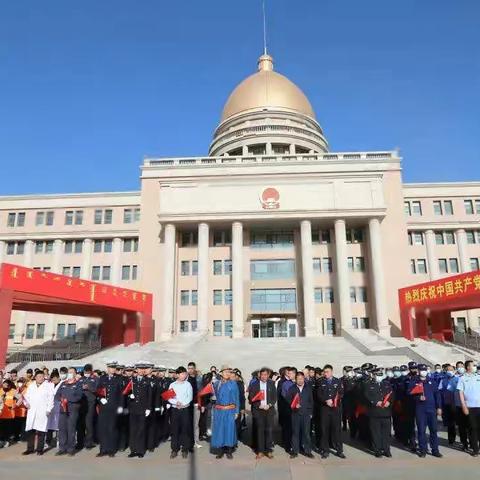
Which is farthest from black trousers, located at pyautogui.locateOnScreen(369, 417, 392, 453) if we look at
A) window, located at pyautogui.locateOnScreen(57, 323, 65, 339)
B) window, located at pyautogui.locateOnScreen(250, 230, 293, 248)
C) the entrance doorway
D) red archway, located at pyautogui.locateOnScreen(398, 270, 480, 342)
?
window, located at pyautogui.locateOnScreen(57, 323, 65, 339)

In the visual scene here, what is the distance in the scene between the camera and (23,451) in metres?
9.63

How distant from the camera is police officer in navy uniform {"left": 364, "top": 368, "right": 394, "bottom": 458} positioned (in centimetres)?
889

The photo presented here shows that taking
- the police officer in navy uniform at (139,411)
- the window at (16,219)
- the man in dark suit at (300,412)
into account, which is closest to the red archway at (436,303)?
the man in dark suit at (300,412)

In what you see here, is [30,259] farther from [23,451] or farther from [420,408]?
[420,408]

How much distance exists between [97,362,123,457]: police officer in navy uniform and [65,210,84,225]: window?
38.0m

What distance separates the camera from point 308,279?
37.2 m

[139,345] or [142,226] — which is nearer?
[139,345]

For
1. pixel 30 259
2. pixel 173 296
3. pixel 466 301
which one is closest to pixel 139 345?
pixel 173 296

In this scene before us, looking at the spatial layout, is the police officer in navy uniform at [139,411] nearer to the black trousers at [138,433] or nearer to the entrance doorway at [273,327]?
the black trousers at [138,433]

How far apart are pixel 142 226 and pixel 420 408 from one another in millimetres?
34212

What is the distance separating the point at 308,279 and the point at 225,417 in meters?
28.9

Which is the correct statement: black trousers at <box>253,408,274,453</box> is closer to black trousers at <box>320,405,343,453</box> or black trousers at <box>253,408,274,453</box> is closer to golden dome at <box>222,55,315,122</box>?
black trousers at <box>320,405,343,453</box>

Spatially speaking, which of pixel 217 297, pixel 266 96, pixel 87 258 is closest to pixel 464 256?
pixel 217 297

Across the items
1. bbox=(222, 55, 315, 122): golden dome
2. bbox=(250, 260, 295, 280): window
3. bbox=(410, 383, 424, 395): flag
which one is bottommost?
bbox=(410, 383, 424, 395): flag
